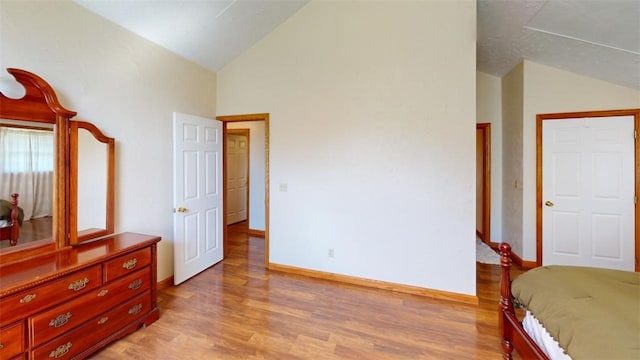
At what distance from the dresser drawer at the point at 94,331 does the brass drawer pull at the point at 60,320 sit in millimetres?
87

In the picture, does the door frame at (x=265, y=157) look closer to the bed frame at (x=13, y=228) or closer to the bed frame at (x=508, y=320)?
the bed frame at (x=13, y=228)

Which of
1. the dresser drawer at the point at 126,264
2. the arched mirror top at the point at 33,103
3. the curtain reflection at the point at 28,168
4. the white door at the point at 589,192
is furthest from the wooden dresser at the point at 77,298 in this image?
the white door at the point at 589,192

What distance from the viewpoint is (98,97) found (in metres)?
2.31

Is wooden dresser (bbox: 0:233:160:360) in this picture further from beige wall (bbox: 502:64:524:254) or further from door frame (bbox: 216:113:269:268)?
beige wall (bbox: 502:64:524:254)

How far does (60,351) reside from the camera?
1.67 m

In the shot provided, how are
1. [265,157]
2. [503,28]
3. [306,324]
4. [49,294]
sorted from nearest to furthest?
[49,294], [306,324], [503,28], [265,157]

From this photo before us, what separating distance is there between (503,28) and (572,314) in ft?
9.60

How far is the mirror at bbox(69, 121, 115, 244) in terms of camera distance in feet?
6.89

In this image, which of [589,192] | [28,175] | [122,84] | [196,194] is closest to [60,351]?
[28,175]

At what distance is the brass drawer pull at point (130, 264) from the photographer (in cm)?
208

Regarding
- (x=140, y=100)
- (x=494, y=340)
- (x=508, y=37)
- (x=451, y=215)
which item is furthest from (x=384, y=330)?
(x=508, y=37)

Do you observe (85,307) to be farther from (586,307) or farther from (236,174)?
(236,174)

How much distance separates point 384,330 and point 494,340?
2.75 feet

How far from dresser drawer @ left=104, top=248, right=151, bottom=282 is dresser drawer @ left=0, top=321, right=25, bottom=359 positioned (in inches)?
18.9
